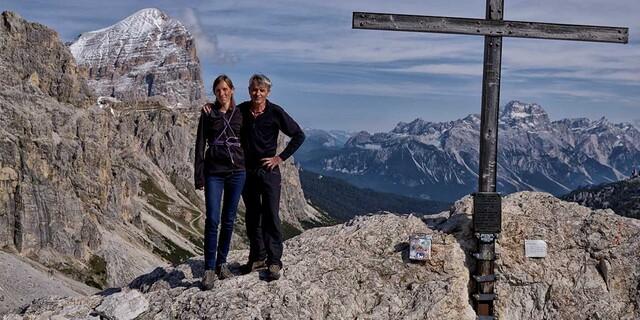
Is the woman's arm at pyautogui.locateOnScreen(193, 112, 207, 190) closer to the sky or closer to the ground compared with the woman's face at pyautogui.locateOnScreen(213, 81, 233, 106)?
closer to the ground

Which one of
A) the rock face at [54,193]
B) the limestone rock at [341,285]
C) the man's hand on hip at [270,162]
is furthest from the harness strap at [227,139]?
the rock face at [54,193]

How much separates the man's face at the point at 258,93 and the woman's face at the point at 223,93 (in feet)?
1.71

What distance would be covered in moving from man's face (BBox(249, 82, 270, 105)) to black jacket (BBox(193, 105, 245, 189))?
49cm

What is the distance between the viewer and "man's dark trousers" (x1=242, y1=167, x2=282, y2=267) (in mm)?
14414

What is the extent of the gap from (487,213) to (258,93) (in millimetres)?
6578

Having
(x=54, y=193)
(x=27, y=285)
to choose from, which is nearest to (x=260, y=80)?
(x=27, y=285)

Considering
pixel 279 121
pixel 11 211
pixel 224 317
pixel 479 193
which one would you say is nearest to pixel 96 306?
pixel 224 317

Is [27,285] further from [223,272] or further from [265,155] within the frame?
[265,155]

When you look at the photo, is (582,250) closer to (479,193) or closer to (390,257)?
(479,193)

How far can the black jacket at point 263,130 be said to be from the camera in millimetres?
14172

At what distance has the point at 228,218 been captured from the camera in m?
14.6

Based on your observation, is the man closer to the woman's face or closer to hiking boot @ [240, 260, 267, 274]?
hiking boot @ [240, 260, 267, 274]

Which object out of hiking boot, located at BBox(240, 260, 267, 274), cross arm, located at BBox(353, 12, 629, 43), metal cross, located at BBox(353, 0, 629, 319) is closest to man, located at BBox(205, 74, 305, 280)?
hiking boot, located at BBox(240, 260, 267, 274)

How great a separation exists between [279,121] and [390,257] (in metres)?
4.63
